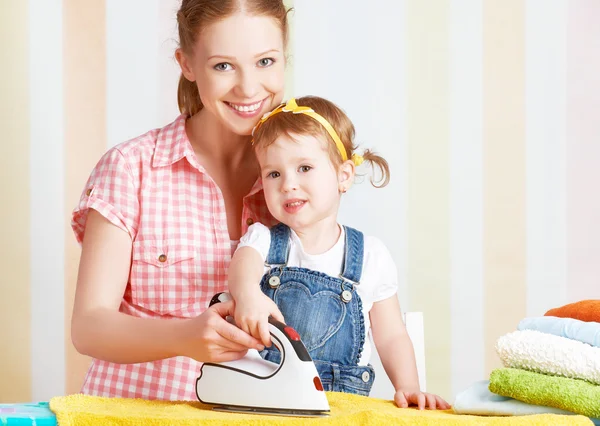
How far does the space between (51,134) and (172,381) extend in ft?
3.86

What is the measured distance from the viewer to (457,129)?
2846 mm

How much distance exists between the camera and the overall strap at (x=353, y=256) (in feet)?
5.57

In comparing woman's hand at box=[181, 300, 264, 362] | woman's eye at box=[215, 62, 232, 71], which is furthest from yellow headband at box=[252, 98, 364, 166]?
woman's hand at box=[181, 300, 264, 362]

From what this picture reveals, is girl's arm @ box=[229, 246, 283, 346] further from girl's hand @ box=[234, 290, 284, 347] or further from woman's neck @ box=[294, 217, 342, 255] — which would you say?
woman's neck @ box=[294, 217, 342, 255]

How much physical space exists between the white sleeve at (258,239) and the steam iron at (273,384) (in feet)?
1.16

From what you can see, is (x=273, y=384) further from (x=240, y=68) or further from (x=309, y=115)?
(x=240, y=68)

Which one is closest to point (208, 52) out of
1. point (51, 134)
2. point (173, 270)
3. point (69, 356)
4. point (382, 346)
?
point (173, 270)

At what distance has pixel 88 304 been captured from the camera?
65.7 inches

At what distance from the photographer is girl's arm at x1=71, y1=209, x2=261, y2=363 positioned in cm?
134

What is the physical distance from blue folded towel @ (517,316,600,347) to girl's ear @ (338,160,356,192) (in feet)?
1.82

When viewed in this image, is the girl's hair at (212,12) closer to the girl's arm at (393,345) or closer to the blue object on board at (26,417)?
the girl's arm at (393,345)

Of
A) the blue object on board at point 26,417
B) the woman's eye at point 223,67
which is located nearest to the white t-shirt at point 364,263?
the woman's eye at point 223,67

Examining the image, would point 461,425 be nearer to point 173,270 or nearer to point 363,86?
point 173,270

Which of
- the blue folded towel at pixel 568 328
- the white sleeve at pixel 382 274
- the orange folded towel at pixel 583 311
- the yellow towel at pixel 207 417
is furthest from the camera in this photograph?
the white sleeve at pixel 382 274
